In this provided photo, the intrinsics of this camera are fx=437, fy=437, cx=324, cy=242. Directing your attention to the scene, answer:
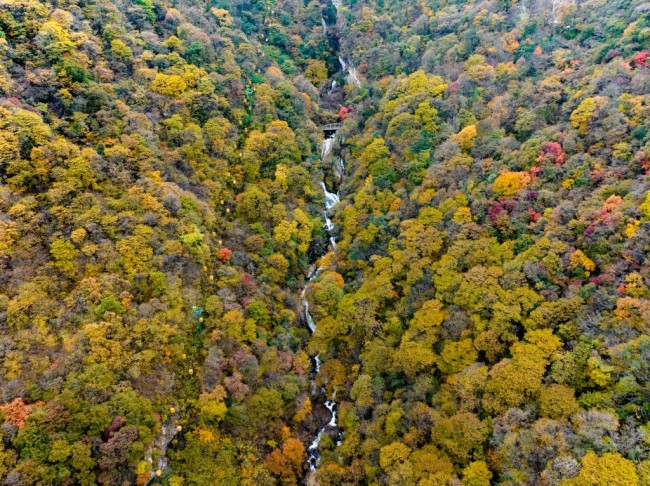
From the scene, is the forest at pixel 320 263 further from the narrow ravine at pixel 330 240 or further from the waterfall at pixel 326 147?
the waterfall at pixel 326 147

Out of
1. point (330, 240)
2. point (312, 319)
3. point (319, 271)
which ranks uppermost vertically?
point (330, 240)

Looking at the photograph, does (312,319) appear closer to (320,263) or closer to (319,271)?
(319,271)

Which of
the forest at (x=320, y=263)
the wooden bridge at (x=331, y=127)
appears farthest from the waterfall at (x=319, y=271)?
the wooden bridge at (x=331, y=127)

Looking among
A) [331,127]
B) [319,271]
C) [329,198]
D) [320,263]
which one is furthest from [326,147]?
[319,271]

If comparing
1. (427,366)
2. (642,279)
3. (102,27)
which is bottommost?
(427,366)

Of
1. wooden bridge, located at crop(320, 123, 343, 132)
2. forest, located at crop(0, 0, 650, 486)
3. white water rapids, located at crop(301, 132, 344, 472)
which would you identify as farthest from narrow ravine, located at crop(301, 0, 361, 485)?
wooden bridge, located at crop(320, 123, 343, 132)

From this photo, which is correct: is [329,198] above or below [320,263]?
above

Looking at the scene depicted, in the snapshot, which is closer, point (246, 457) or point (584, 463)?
point (584, 463)

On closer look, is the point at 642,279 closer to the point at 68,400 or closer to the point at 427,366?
the point at 427,366

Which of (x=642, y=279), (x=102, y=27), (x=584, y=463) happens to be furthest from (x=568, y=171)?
(x=102, y=27)
